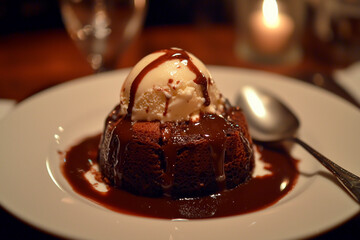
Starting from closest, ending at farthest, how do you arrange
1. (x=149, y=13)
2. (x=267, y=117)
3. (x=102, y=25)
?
(x=267, y=117) → (x=102, y=25) → (x=149, y=13)

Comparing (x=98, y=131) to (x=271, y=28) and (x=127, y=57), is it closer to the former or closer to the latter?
(x=127, y=57)

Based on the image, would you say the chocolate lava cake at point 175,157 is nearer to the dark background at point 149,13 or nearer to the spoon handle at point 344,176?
the spoon handle at point 344,176

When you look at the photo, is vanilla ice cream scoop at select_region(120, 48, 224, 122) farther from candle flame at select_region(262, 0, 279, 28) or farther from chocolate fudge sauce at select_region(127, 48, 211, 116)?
candle flame at select_region(262, 0, 279, 28)

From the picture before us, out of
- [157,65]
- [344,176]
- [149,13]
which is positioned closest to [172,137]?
[157,65]

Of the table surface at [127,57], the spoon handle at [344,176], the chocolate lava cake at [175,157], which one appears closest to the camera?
the spoon handle at [344,176]

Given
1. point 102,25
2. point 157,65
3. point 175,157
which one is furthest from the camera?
point 102,25

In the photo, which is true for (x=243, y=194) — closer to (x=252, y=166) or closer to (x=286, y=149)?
(x=252, y=166)

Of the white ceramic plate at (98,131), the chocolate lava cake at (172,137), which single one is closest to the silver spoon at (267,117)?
the white ceramic plate at (98,131)
